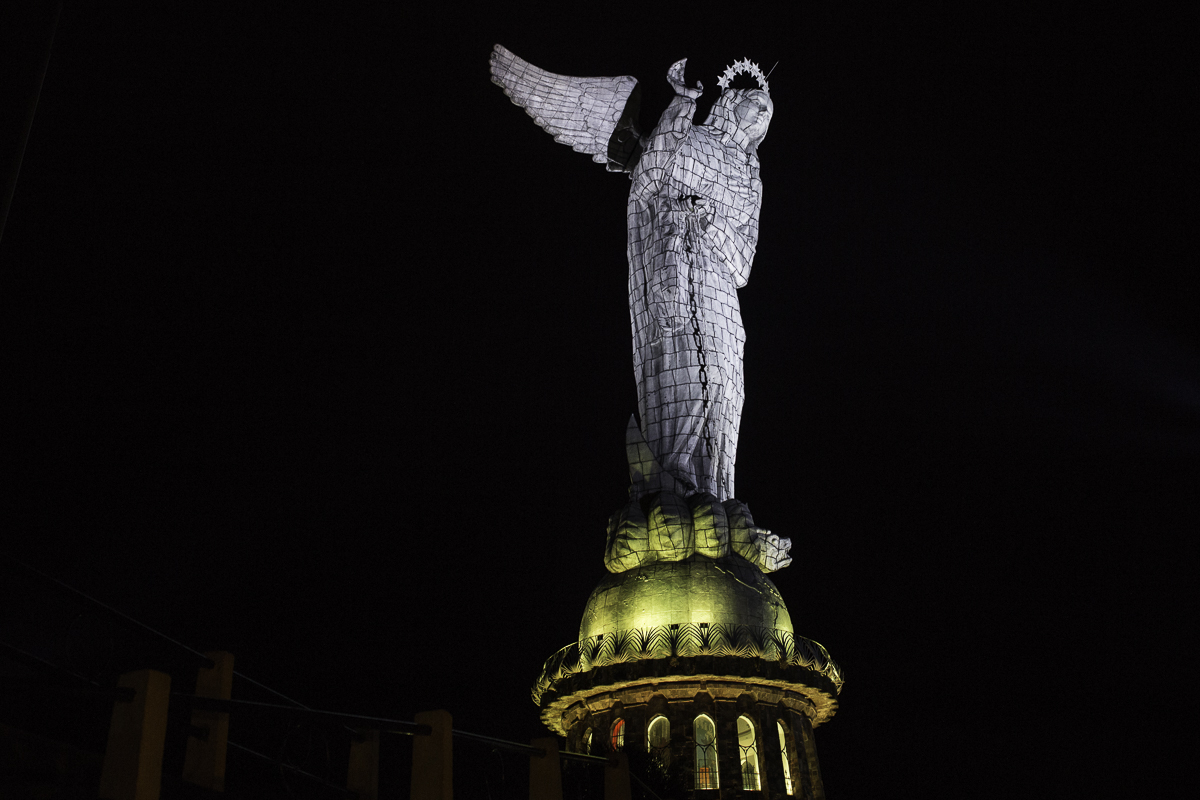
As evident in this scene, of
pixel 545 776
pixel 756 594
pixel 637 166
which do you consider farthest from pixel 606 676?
pixel 637 166

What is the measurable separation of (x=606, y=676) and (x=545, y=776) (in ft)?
26.4

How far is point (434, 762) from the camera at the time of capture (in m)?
7.42

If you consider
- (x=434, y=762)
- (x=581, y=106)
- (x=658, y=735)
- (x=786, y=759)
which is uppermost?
(x=581, y=106)

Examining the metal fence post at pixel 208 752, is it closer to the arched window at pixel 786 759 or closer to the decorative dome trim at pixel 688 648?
the decorative dome trim at pixel 688 648

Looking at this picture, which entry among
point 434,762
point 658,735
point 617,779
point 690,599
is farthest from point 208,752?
point 690,599

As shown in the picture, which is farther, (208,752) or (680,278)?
(680,278)

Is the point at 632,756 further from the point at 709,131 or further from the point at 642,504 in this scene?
the point at 709,131

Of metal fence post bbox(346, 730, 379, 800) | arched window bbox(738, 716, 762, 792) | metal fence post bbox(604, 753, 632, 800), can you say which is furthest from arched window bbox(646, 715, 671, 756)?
metal fence post bbox(346, 730, 379, 800)

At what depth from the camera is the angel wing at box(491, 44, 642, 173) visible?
2308 cm

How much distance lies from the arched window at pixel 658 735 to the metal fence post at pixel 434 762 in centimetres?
938

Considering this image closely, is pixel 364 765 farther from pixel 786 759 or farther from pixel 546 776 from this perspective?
pixel 786 759

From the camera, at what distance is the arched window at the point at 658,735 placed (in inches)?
643

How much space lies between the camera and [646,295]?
21.1 m

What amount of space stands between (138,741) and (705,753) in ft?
39.5
